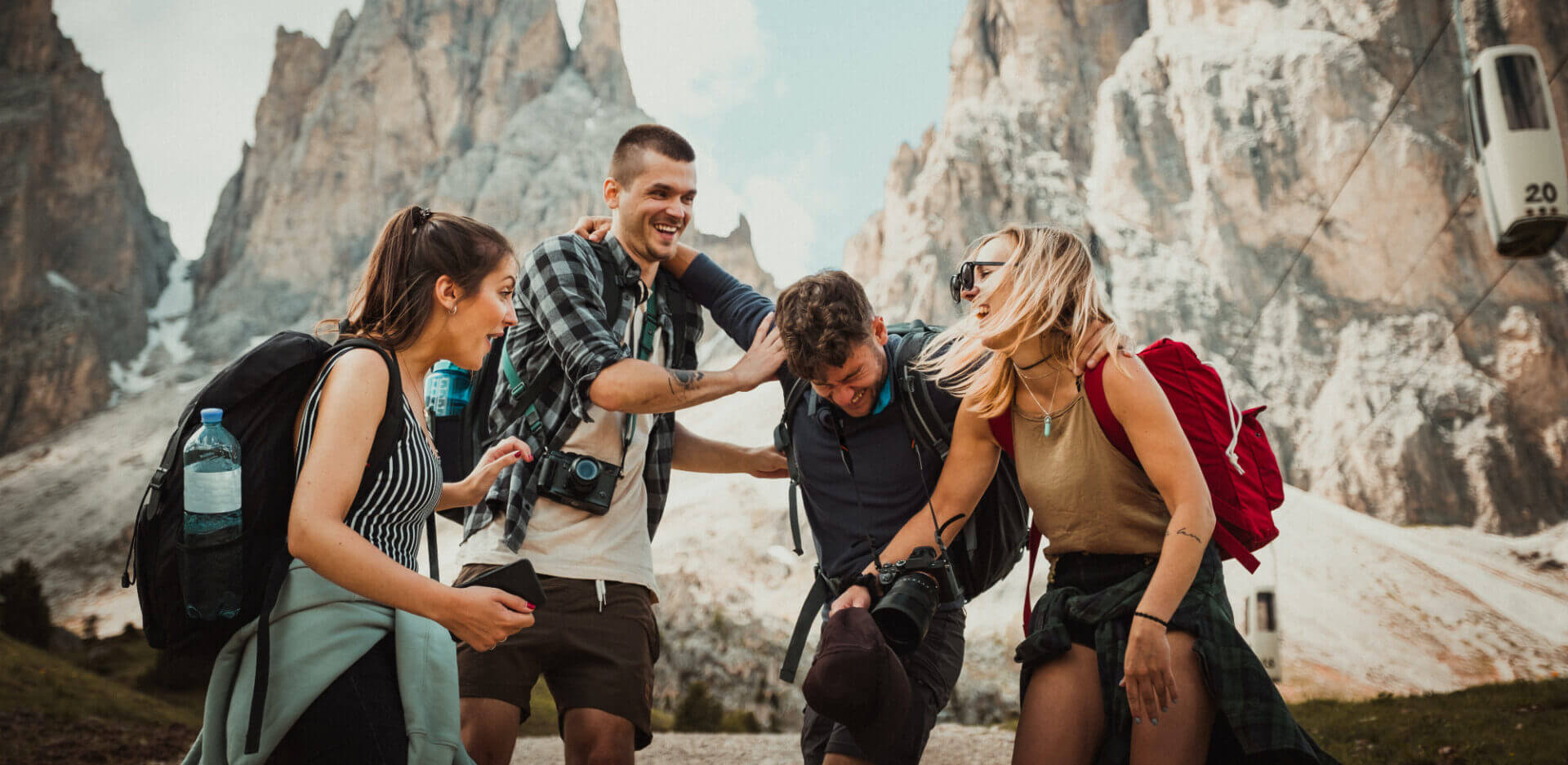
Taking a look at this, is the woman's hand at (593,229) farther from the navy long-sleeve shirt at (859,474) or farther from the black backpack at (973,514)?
the black backpack at (973,514)

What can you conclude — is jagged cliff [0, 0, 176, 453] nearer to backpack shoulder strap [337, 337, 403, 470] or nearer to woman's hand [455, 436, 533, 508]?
woman's hand [455, 436, 533, 508]

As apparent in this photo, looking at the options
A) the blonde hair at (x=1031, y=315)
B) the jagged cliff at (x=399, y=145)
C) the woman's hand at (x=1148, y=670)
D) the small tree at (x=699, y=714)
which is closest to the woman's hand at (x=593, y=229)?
the blonde hair at (x=1031, y=315)

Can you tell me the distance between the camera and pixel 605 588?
3402mm

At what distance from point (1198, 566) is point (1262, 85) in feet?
152

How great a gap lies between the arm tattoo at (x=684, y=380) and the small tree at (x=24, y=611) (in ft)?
87.7

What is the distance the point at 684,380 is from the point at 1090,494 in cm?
137

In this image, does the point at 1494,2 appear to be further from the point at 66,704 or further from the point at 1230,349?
the point at 66,704

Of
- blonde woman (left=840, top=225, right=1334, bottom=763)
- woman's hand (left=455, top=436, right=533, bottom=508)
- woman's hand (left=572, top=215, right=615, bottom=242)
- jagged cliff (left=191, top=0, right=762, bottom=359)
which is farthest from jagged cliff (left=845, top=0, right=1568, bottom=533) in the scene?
woman's hand (left=455, top=436, right=533, bottom=508)

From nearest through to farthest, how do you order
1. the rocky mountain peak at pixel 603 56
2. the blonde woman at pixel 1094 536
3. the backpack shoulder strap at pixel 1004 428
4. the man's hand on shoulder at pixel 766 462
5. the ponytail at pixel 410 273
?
1. the ponytail at pixel 410 273
2. the blonde woman at pixel 1094 536
3. the backpack shoulder strap at pixel 1004 428
4. the man's hand on shoulder at pixel 766 462
5. the rocky mountain peak at pixel 603 56

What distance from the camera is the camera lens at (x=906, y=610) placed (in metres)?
2.85

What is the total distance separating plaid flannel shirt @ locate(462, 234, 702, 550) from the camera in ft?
11.0

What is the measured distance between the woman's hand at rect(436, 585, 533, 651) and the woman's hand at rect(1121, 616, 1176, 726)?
4.83 ft

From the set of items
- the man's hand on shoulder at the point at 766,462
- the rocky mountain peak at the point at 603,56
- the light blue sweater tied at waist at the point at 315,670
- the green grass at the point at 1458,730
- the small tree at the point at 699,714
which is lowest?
the small tree at the point at 699,714

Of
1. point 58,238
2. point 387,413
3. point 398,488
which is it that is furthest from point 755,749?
point 58,238
